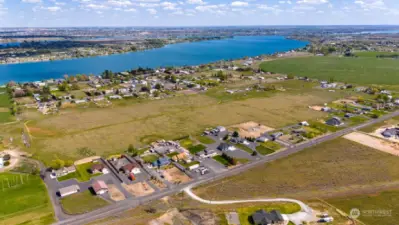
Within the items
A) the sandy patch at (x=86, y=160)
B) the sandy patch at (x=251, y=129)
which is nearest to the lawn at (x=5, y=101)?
the sandy patch at (x=86, y=160)

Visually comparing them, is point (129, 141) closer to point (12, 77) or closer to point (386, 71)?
point (12, 77)

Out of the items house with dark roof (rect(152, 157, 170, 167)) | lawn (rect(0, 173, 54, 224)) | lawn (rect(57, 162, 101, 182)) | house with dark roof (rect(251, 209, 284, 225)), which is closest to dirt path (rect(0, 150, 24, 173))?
lawn (rect(0, 173, 54, 224))

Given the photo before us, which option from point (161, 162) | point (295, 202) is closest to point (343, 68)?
point (295, 202)

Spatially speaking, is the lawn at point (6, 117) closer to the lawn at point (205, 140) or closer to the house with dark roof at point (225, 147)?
the lawn at point (205, 140)

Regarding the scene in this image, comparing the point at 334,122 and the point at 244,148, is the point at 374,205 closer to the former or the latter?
the point at 244,148

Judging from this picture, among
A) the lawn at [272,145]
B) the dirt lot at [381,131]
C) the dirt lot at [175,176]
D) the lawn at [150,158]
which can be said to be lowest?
the dirt lot at [175,176]

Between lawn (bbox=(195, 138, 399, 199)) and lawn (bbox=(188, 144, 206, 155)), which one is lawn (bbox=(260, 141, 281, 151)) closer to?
lawn (bbox=(195, 138, 399, 199))
